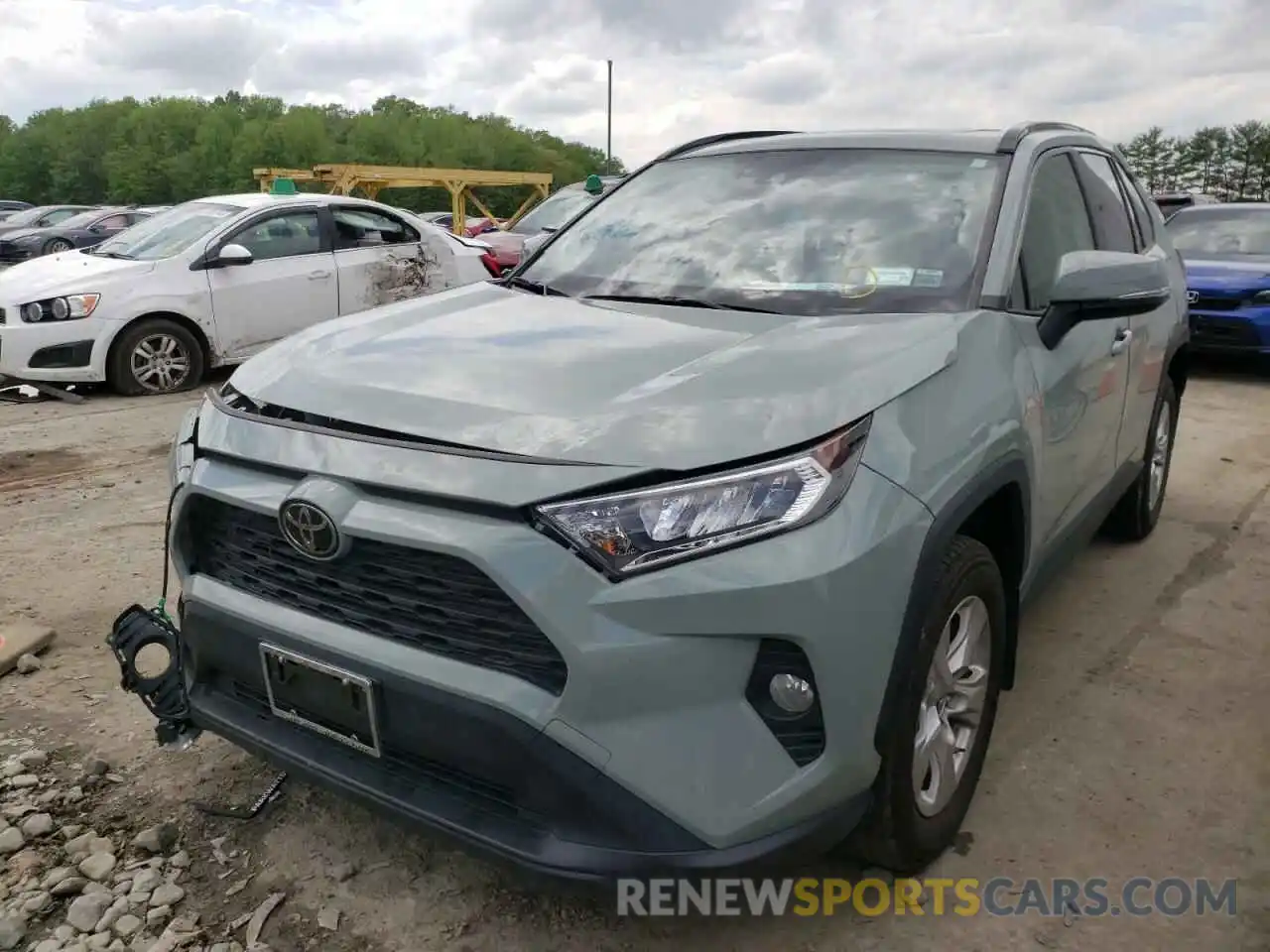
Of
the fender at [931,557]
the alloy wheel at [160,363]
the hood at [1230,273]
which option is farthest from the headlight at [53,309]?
the hood at [1230,273]

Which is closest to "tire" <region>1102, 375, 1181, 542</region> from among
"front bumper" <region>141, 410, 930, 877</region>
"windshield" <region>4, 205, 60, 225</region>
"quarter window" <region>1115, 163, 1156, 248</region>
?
"quarter window" <region>1115, 163, 1156, 248</region>

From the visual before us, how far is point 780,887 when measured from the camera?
7.67 feet

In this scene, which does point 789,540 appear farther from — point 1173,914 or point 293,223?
point 293,223

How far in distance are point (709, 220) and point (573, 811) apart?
1.93m

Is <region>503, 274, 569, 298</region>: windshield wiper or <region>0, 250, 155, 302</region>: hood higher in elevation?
<region>503, 274, 569, 298</region>: windshield wiper

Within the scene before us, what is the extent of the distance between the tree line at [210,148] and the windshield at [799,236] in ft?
223

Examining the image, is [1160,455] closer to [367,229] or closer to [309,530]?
[309,530]

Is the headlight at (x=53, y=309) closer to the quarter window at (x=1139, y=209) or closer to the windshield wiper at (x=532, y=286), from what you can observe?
the windshield wiper at (x=532, y=286)

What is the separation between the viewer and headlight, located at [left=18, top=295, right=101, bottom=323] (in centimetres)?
745

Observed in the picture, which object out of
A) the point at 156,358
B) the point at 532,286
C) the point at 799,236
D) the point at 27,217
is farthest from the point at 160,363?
the point at 27,217

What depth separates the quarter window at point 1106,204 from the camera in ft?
11.8

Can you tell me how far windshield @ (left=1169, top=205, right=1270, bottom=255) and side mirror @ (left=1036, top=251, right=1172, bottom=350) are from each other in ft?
25.2

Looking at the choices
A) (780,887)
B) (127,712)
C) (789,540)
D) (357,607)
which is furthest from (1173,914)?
(127,712)

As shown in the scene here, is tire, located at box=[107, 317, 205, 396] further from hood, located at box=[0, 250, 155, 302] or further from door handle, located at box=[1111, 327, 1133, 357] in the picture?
door handle, located at box=[1111, 327, 1133, 357]
